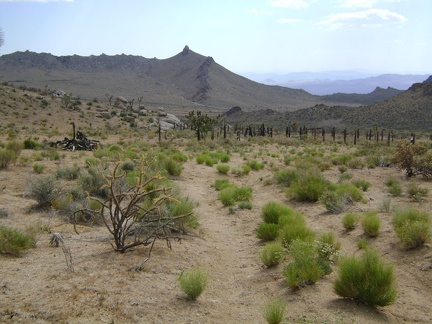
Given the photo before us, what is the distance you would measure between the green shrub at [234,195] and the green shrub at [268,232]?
396cm

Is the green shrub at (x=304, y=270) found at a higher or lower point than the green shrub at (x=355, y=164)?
lower

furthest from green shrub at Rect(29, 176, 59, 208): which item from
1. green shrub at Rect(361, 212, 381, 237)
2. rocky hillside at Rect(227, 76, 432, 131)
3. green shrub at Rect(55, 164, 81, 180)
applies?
rocky hillside at Rect(227, 76, 432, 131)

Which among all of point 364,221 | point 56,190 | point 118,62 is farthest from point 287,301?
point 118,62

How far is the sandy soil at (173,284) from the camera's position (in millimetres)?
6203

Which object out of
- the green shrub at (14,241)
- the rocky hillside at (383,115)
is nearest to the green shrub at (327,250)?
the green shrub at (14,241)

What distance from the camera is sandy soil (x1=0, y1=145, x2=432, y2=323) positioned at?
6203 millimetres

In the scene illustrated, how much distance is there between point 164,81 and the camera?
181250 mm

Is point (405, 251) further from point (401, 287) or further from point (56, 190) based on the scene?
point (56, 190)

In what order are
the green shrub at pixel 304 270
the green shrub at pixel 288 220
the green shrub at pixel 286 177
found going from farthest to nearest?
1. the green shrub at pixel 286 177
2. the green shrub at pixel 288 220
3. the green shrub at pixel 304 270

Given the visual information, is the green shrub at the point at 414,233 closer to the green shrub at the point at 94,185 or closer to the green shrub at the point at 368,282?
the green shrub at the point at 368,282

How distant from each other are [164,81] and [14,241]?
177388 millimetres

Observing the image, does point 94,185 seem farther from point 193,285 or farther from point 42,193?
point 193,285

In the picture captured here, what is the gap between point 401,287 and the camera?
7.45 metres

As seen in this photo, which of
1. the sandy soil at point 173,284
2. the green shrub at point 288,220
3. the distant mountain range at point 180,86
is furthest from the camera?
the distant mountain range at point 180,86
